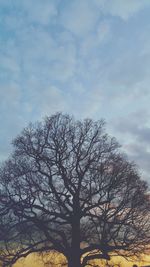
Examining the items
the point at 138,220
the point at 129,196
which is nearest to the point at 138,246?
the point at 138,220

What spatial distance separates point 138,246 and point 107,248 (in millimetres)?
2733

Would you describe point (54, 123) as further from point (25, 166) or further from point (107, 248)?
point (107, 248)

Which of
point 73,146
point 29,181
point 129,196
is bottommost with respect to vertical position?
point 129,196

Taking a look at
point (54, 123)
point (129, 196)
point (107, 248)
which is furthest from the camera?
point (54, 123)

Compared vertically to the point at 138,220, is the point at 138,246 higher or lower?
lower

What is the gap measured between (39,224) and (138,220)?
7.44 metres

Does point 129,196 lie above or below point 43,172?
below

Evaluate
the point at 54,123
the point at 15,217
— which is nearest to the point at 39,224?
the point at 15,217

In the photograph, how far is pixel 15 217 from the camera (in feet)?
81.6

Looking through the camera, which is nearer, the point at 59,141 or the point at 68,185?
the point at 68,185

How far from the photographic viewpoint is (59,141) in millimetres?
26438

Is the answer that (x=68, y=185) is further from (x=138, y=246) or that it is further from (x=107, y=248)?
(x=138, y=246)

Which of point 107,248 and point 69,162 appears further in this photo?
point 69,162

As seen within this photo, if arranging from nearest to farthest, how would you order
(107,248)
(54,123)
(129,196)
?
(107,248)
(129,196)
(54,123)
